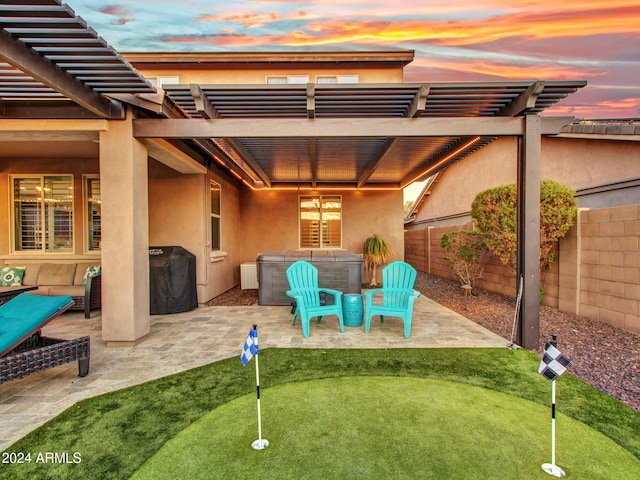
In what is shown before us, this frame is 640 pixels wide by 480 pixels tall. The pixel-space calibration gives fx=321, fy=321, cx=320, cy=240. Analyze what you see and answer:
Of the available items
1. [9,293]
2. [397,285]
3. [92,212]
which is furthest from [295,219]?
[9,293]

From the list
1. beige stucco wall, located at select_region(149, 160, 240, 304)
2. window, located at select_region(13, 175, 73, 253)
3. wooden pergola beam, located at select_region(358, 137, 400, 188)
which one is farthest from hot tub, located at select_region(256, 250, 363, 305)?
window, located at select_region(13, 175, 73, 253)

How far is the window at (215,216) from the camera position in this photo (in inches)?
276

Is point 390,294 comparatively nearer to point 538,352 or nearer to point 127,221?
point 538,352

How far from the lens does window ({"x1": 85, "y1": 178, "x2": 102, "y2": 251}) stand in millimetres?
6430

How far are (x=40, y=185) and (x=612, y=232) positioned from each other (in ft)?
32.3

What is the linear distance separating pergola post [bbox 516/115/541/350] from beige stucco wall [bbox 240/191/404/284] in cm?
504

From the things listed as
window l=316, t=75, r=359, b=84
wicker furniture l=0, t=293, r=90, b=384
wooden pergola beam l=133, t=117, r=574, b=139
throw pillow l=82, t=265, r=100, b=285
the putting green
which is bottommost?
the putting green

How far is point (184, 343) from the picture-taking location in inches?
162

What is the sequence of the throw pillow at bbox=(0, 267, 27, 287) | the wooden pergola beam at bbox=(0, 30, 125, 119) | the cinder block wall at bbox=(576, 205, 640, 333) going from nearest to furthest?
the wooden pergola beam at bbox=(0, 30, 125, 119) → the cinder block wall at bbox=(576, 205, 640, 333) → the throw pillow at bbox=(0, 267, 27, 287)

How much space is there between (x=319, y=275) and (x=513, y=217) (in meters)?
3.61

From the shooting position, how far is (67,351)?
9.74 feet

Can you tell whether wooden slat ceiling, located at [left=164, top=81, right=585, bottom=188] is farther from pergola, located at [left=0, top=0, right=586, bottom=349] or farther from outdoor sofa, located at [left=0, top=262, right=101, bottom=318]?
outdoor sofa, located at [left=0, top=262, right=101, bottom=318]

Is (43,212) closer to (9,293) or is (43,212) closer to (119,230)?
(9,293)

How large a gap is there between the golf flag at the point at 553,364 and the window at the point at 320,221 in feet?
24.2
